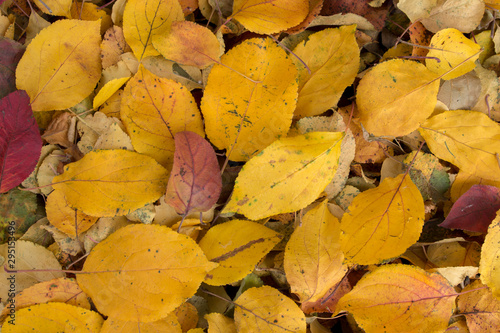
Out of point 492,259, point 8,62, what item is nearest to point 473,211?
point 492,259

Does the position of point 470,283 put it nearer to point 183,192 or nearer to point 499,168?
point 499,168

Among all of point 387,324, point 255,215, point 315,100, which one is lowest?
point 387,324

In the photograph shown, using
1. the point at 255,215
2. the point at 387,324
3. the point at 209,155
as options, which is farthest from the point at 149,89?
the point at 387,324

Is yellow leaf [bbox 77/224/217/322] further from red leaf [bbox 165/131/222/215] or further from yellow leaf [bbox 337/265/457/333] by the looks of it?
yellow leaf [bbox 337/265/457/333]

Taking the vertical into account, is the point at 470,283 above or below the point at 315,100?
below

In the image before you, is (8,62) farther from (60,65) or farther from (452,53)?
(452,53)

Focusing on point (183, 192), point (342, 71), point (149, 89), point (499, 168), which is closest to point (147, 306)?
point (183, 192)
